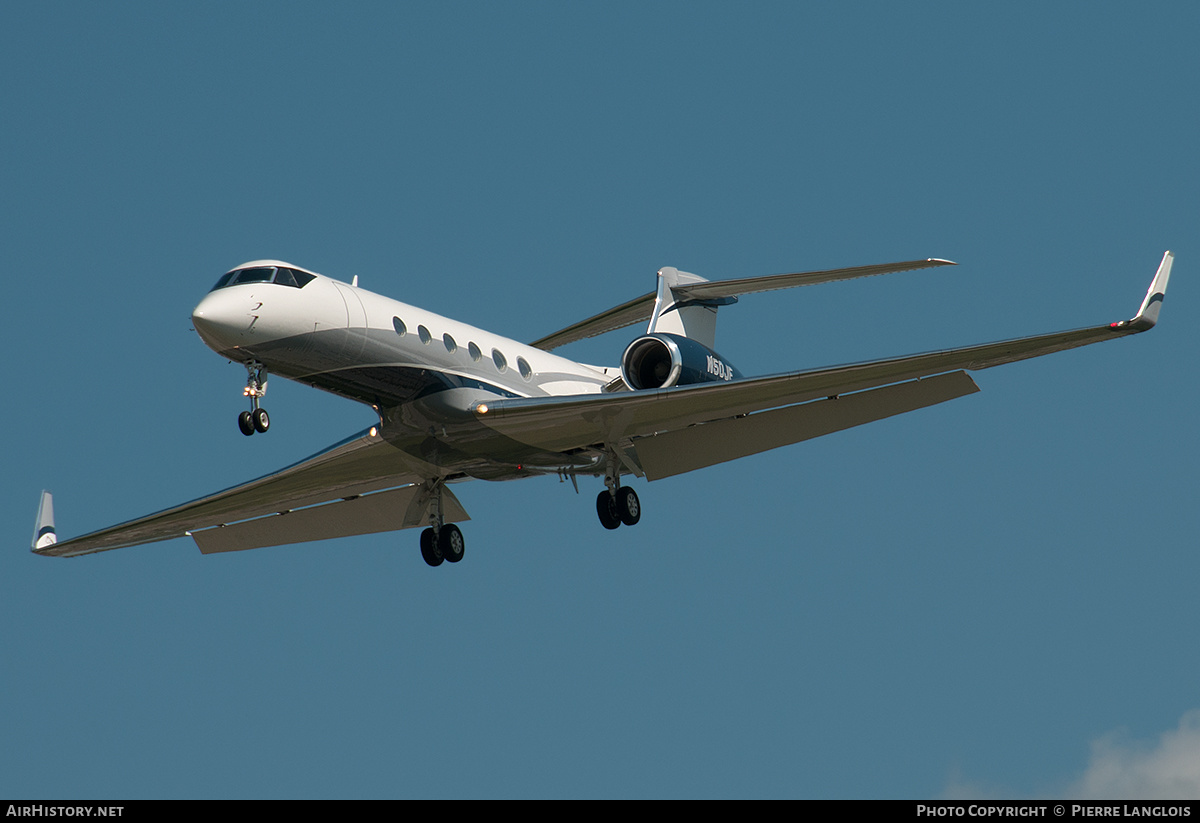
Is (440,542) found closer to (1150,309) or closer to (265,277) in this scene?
(265,277)

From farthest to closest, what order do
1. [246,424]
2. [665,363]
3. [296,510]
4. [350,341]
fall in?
[296,510]
[665,363]
[350,341]
[246,424]

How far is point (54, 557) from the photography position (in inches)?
937

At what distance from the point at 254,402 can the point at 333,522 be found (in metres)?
6.04

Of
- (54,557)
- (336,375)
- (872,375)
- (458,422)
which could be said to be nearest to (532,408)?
(458,422)

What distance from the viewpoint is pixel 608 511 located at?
20531 mm

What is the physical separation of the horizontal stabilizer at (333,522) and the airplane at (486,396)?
29 millimetres

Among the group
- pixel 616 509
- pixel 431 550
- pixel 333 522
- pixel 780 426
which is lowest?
pixel 431 550

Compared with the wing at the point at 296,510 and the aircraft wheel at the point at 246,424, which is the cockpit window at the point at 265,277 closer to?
the aircraft wheel at the point at 246,424

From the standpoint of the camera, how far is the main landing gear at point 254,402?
16.9 m

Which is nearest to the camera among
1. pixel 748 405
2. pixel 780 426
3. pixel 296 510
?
pixel 748 405

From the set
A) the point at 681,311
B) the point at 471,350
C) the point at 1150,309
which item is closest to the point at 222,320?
the point at 471,350

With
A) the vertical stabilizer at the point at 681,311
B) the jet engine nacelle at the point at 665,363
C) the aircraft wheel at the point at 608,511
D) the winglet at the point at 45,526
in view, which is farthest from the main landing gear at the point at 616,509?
the winglet at the point at 45,526

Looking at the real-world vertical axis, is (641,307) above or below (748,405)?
above

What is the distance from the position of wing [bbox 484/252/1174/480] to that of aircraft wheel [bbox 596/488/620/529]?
0.77 meters
